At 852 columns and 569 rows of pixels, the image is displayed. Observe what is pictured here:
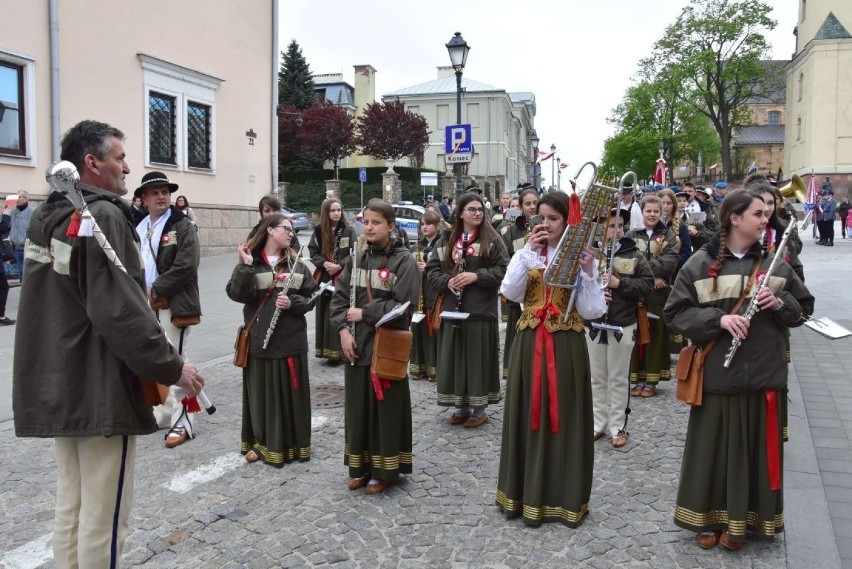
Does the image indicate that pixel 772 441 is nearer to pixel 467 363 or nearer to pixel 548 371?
pixel 548 371

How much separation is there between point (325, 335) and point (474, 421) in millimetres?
3080

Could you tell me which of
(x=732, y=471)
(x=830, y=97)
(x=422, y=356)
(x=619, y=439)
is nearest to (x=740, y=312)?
(x=732, y=471)

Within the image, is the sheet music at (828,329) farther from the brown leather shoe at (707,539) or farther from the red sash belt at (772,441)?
the brown leather shoe at (707,539)

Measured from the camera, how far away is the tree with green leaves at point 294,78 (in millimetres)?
58188

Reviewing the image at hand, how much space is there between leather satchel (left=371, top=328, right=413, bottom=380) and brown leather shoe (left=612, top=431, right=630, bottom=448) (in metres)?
2.10

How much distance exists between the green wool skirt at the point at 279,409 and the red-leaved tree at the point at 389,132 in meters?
47.5

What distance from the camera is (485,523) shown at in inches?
173

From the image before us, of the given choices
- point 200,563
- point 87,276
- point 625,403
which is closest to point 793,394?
point 625,403

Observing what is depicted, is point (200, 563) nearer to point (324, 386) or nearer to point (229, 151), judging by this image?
point (324, 386)

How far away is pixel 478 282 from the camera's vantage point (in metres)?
6.52

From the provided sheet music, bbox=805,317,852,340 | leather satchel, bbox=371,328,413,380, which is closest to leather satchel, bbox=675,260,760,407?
sheet music, bbox=805,317,852,340

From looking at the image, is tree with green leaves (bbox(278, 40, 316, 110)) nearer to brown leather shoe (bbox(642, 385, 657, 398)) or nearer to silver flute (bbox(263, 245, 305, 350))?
brown leather shoe (bbox(642, 385, 657, 398))

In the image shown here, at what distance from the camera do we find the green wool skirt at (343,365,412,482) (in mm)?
4898

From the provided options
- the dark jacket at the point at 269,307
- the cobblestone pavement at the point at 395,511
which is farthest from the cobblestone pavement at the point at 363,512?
the dark jacket at the point at 269,307
